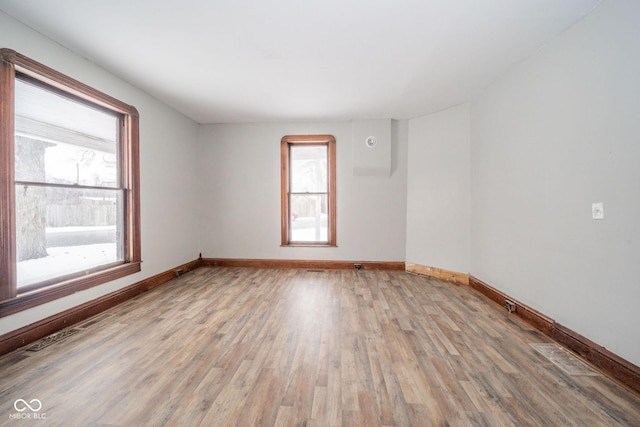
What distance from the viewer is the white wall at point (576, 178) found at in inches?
73.3

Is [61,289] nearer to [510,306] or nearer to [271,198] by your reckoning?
[271,198]

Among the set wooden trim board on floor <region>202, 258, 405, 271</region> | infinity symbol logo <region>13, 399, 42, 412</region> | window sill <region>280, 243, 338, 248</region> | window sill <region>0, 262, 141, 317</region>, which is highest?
window sill <region>280, 243, 338, 248</region>

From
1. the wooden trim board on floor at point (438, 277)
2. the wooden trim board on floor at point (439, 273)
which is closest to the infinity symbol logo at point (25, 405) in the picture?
the wooden trim board on floor at point (438, 277)

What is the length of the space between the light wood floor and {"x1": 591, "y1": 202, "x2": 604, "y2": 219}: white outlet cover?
3.85 ft

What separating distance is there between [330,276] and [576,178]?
3.30 metres

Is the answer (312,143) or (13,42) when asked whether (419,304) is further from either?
(13,42)

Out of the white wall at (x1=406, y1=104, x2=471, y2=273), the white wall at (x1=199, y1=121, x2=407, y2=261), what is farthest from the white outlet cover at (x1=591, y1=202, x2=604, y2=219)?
the white wall at (x1=199, y1=121, x2=407, y2=261)

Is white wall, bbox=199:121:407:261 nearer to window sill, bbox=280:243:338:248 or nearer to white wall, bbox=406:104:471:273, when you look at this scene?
window sill, bbox=280:243:338:248

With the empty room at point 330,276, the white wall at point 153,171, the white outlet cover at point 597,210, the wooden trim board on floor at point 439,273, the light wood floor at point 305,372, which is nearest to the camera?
the light wood floor at point 305,372

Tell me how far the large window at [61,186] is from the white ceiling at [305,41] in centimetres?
52

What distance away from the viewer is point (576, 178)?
2.27 metres

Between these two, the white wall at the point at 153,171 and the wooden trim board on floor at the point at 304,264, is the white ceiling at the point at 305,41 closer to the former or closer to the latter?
the white wall at the point at 153,171

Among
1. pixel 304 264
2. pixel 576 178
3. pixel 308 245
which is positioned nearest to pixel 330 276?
pixel 304 264

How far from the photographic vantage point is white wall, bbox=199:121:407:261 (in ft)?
16.0
